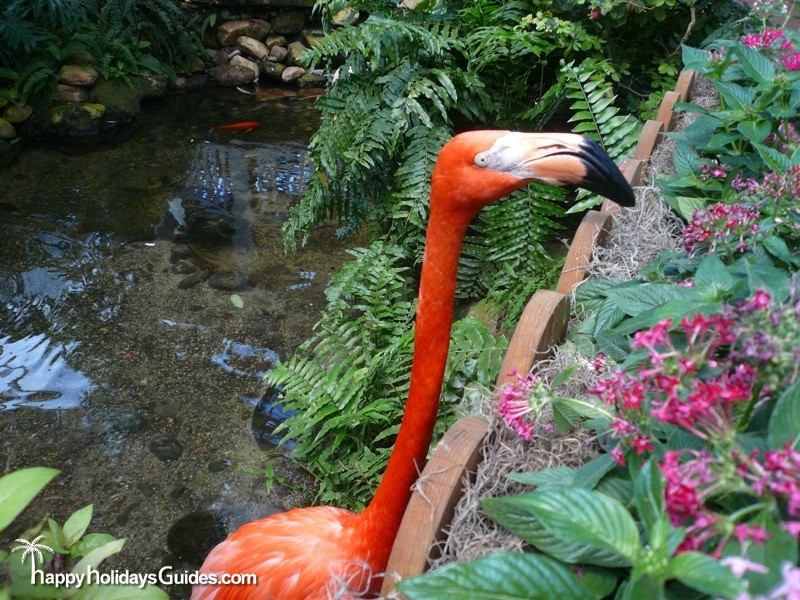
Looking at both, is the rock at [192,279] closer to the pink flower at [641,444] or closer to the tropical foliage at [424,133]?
the tropical foliage at [424,133]

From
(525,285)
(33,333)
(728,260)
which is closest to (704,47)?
(525,285)

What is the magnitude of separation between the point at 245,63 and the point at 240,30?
0.51m

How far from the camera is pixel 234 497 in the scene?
3330 mm

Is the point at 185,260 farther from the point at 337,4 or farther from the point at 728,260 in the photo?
the point at 728,260

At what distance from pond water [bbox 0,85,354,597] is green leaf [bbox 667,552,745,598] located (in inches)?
107

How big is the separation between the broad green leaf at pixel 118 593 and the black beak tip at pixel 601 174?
1.26 meters

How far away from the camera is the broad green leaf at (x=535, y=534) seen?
1.01 metres

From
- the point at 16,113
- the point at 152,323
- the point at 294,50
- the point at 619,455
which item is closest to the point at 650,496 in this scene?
the point at 619,455

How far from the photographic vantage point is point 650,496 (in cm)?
91

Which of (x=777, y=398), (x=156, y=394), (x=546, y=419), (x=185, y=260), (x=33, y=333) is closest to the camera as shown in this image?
(x=777, y=398)

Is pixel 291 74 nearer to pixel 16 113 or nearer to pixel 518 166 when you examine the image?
pixel 16 113

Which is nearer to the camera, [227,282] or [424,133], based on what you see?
[424,133]

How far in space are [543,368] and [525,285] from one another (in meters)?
1.83

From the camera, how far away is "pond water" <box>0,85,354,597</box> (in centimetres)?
332
